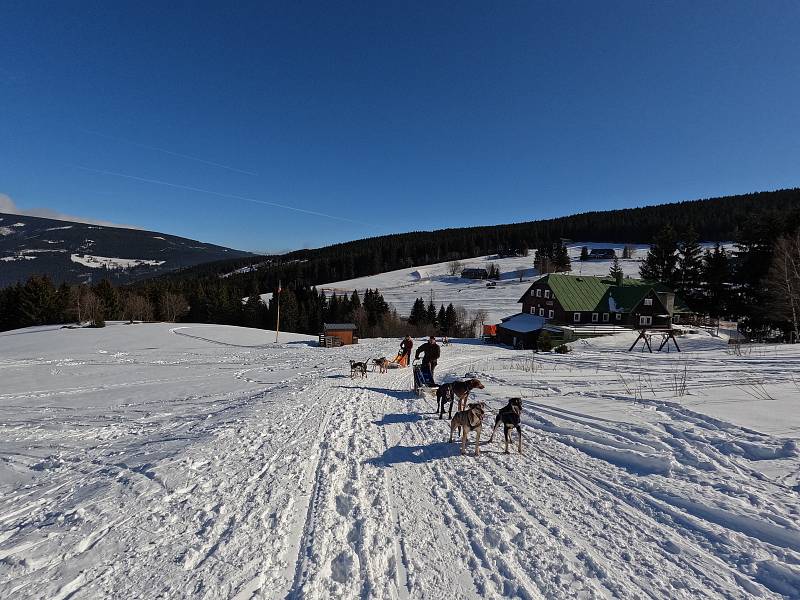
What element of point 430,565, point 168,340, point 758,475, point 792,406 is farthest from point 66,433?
point 168,340

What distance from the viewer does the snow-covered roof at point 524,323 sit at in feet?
141

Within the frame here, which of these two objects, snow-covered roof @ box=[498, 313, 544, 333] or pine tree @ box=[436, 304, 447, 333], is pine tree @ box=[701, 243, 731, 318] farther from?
pine tree @ box=[436, 304, 447, 333]

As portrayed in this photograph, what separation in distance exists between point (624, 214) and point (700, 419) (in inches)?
6898

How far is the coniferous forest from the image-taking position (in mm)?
35781

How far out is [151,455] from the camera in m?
7.18

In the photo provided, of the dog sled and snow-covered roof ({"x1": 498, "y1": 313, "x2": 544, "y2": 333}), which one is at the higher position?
snow-covered roof ({"x1": 498, "y1": 313, "x2": 544, "y2": 333})

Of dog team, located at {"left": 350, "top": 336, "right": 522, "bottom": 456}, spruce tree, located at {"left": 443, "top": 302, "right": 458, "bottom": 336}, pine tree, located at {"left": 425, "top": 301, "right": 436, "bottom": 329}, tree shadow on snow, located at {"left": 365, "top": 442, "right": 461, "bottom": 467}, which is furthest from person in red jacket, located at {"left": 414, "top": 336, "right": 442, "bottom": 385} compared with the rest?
pine tree, located at {"left": 425, "top": 301, "right": 436, "bottom": 329}

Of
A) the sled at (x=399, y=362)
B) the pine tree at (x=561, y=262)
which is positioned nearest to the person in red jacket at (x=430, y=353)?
the sled at (x=399, y=362)

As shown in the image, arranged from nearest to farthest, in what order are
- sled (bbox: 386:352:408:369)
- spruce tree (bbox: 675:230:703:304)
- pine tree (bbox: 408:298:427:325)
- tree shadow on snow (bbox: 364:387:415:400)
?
tree shadow on snow (bbox: 364:387:415:400), sled (bbox: 386:352:408:369), spruce tree (bbox: 675:230:703:304), pine tree (bbox: 408:298:427:325)

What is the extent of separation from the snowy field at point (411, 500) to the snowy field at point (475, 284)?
64918 mm

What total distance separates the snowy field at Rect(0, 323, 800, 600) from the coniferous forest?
1112 inches

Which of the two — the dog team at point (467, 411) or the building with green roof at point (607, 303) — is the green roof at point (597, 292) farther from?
the dog team at point (467, 411)

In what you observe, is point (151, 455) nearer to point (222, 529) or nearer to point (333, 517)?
point (222, 529)

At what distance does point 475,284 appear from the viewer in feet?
355
